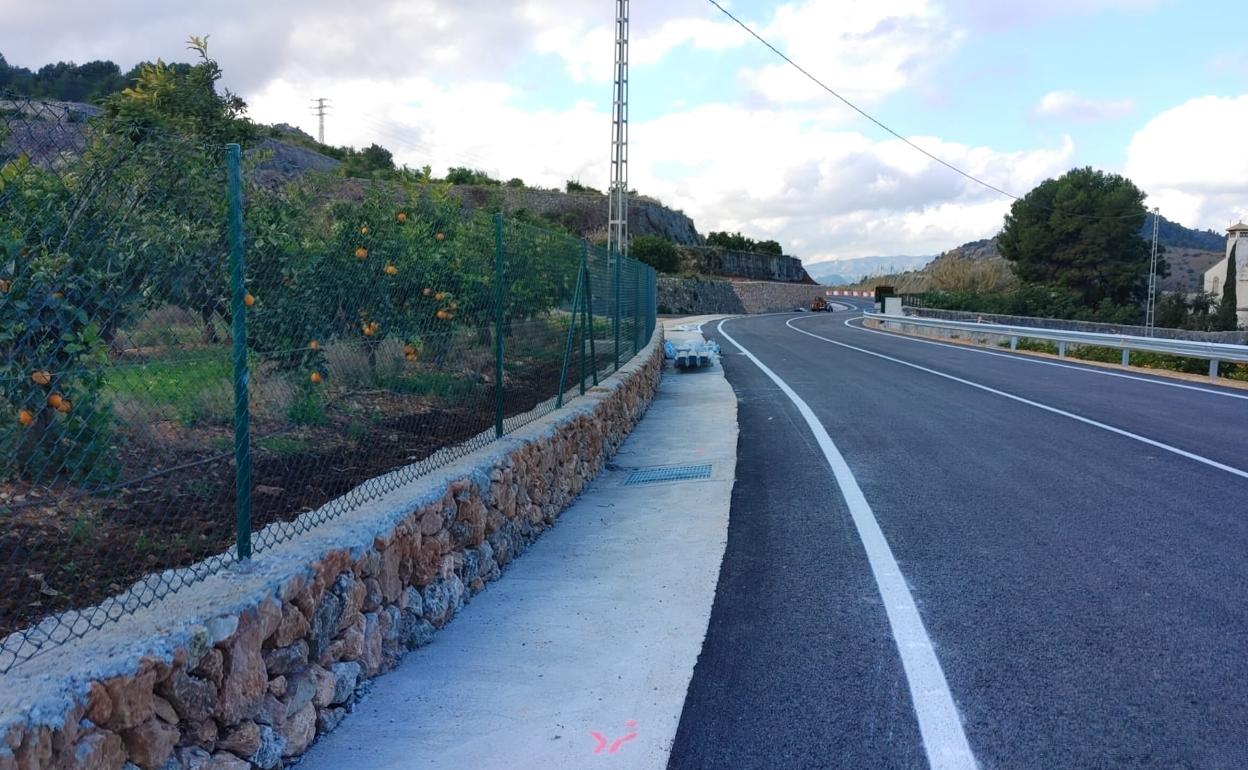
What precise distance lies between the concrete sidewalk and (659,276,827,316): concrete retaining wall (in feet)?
194

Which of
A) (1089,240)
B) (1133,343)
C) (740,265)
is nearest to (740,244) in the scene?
(740,265)

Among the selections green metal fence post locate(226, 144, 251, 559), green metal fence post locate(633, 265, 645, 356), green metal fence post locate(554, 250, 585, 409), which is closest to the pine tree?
green metal fence post locate(633, 265, 645, 356)

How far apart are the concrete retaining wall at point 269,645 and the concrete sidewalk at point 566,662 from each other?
0.48 ft

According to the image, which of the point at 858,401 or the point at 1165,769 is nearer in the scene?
the point at 1165,769

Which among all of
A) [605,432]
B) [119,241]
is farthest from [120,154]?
[605,432]

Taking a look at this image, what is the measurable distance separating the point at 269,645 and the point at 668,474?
20.2 feet

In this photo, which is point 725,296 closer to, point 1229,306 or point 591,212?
point 591,212

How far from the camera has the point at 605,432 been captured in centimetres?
1008

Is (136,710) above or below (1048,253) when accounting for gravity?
below

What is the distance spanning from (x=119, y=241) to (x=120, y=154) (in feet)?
1.17

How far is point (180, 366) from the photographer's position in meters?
4.24

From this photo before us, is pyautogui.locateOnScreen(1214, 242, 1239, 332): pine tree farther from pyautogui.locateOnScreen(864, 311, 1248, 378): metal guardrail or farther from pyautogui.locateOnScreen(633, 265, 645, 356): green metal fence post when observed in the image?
pyautogui.locateOnScreen(633, 265, 645, 356): green metal fence post

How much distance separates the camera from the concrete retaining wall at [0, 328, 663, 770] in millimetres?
2750

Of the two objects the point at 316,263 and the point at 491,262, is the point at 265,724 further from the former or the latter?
the point at 491,262
